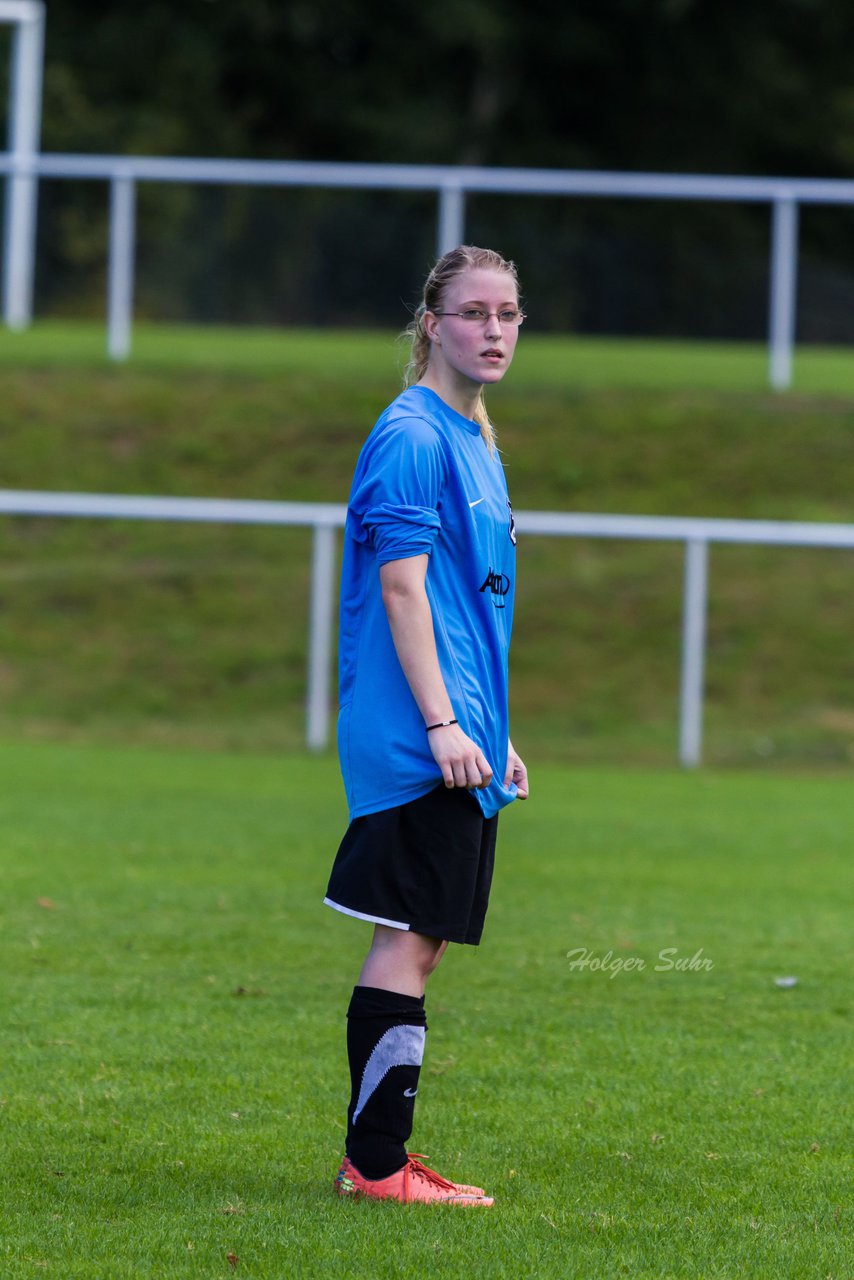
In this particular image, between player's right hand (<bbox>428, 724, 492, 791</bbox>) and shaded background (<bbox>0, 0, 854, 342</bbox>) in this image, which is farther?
shaded background (<bbox>0, 0, 854, 342</bbox>)

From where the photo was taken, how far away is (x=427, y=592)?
12.5 feet

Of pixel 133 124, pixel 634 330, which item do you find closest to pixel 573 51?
pixel 133 124

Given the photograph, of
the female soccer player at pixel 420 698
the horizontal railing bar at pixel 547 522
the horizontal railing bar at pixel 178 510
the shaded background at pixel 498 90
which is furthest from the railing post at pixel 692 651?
the shaded background at pixel 498 90

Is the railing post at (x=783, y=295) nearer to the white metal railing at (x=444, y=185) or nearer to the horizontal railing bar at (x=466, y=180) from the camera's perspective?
the white metal railing at (x=444, y=185)

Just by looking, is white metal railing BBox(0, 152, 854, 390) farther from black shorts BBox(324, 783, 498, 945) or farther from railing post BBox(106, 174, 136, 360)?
black shorts BBox(324, 783, 498, 945)

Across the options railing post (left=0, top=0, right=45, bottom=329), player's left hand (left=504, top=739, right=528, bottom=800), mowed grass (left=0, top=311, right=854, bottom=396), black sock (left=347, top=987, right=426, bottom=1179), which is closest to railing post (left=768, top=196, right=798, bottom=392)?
mowed grass (left=0, top=311, right=854, bottom=396)

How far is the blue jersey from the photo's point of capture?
12.3 ft

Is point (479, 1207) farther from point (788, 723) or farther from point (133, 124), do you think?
point (133, 124)

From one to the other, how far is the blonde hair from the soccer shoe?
62.1 inches

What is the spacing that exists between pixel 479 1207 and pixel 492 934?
2981 mm

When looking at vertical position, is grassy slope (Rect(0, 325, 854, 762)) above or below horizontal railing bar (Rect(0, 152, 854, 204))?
below

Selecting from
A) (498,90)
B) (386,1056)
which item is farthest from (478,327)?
(498,90)

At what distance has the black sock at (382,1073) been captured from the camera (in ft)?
12.5

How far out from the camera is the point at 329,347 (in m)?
17.9
